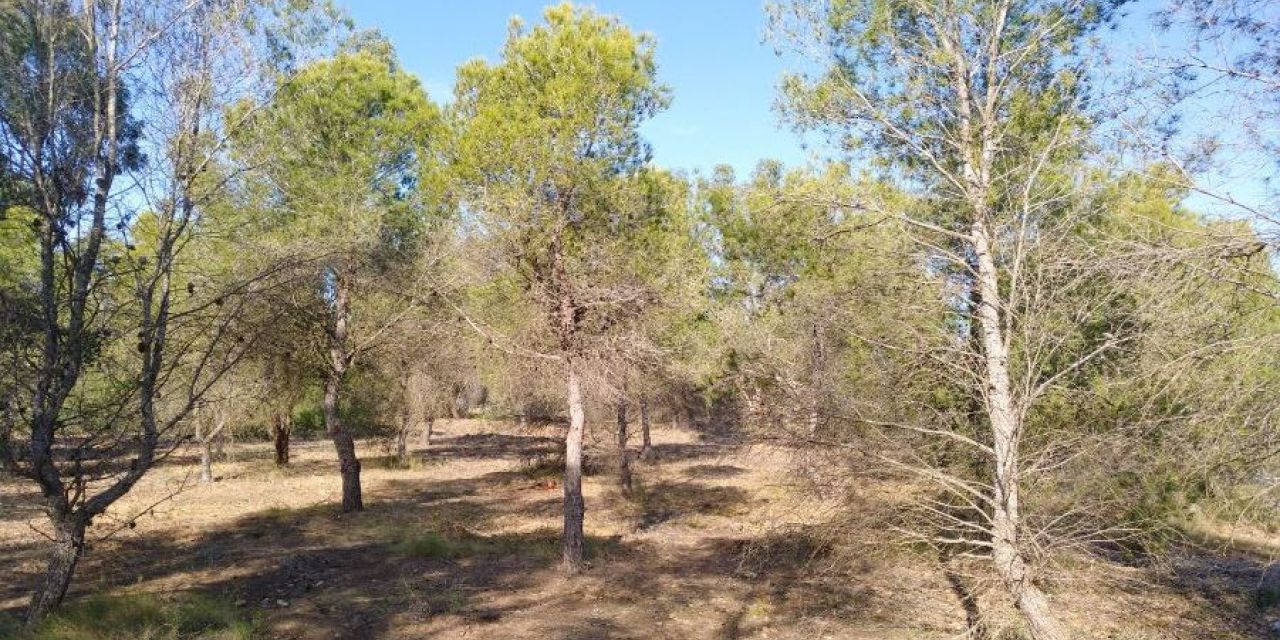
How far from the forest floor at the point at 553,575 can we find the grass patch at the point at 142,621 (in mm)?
294

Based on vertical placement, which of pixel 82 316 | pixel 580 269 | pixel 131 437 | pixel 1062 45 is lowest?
pixel 131 437

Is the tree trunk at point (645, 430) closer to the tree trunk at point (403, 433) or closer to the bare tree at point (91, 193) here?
the tree trunk at point (403, 433)

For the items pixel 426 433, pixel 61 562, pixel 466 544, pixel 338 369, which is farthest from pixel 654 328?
pixel 426 433

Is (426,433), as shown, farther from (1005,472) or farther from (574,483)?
(1005,472)

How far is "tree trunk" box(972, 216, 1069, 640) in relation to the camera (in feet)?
21.0

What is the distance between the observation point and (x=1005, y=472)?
6.62 m

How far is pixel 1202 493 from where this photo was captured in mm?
9523

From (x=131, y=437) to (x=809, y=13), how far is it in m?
9.10

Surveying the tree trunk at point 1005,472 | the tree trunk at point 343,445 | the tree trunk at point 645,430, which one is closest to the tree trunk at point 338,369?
the tree trunk at point 343,445

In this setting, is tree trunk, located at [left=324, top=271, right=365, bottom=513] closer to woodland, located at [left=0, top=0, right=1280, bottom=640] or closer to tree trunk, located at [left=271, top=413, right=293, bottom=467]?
woodland, located at [left=0, top=0, right=1280, bottom=640]

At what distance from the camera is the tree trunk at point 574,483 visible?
12.5 meters

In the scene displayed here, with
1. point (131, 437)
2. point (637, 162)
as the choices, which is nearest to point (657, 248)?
point (637, 162)

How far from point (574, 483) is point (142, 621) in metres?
5.98

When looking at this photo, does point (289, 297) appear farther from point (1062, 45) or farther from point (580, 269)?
point (1062, 45)
